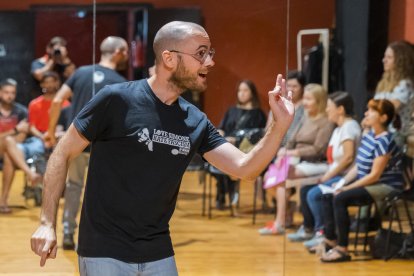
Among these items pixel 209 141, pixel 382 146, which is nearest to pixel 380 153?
pixel 382 146

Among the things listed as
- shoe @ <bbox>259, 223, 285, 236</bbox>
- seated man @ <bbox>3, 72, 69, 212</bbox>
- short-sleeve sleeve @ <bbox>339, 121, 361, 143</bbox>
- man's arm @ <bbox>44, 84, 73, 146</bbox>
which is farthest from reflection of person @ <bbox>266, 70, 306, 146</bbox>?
seated man @ <bbox>3, 72, 69, 212</bbox>

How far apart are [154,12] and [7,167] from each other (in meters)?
1.22

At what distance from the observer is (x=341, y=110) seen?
16.5ft

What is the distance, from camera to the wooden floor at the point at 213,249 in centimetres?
477

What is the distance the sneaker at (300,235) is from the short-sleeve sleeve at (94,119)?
270 centimetres

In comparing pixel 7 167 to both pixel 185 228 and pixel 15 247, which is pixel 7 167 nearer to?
pixel 15 247

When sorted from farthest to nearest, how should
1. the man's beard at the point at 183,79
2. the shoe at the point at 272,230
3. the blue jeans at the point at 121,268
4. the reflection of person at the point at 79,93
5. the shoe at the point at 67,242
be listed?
the shoe at the point at 272,230, the shoe at the point at 67,242, the reflection of person at the point at 79,93, the man's beard at the point at 183,79, the blue jeans at the point at 121,268

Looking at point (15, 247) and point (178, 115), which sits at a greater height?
point (178, 115)

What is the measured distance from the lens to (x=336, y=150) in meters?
5.04

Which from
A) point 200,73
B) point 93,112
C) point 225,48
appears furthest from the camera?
point 225,48

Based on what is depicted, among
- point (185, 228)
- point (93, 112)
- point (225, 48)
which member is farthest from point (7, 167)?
point (93, 112)

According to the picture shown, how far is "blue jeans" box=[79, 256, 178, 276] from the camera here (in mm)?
2471

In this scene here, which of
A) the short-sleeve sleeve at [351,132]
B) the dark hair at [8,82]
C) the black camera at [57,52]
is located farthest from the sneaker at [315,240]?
the dark hair at [8,82]

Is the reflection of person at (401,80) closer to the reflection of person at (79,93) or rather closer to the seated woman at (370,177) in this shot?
the seated woman at (370,177)
